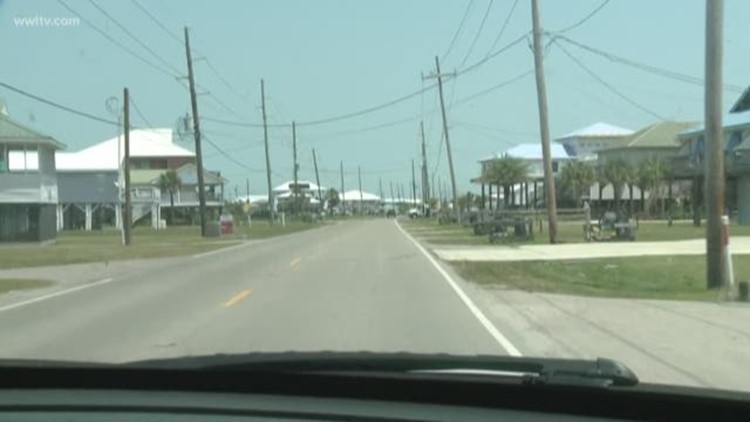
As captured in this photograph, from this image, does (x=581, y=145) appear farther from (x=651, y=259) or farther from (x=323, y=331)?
(x=323, y=331)

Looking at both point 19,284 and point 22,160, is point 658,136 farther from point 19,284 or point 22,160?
point 19,284

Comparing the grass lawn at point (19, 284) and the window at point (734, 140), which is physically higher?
the window at point (734, 140)

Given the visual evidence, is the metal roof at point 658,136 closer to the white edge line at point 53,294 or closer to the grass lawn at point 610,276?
the grass lawn at point 610,276

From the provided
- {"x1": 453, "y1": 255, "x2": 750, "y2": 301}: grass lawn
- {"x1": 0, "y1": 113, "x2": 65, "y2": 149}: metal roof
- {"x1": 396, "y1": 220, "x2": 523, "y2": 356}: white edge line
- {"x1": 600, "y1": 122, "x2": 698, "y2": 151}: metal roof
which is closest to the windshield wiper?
{"x1": 396, "y1": 220, "x2": 523, "y2": 356}: white edge line

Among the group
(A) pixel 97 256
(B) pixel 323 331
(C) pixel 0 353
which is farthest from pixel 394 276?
(A) pixel 97 256

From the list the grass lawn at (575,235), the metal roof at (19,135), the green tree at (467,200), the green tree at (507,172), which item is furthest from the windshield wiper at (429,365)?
the green tree at (467,200)

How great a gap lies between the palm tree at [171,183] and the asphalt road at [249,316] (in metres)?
90.1

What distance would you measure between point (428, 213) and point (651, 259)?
117 m

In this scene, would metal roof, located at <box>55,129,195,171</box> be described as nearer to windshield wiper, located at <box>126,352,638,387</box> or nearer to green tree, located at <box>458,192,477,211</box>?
green tree, located at <box>458,192,477,211</box>

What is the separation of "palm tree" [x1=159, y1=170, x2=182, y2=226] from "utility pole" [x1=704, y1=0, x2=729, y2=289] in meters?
99.4

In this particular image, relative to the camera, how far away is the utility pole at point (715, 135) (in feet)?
66.2

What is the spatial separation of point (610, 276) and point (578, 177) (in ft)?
259

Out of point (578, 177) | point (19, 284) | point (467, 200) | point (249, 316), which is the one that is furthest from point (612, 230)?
point (467, 200)

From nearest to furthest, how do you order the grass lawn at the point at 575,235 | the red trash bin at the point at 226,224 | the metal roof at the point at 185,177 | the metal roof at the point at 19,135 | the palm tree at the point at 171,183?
the grass lawn at the point at 575,235, the metal roof at the point at 19,135, the red trash bin at the point at 226,224, the palm tree at the point at 171,183, the metal roof at the point at 185,177
